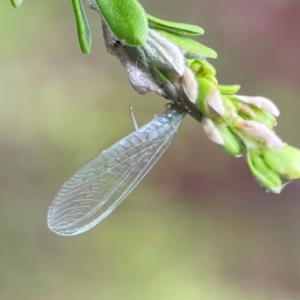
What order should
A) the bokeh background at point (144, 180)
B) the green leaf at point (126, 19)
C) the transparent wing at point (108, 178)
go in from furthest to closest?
the bokeh background at point (144, 180) < the transparent wing at point (108, 178) < the green leaf at point (126, 19)

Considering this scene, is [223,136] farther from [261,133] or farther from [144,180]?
[144,180]

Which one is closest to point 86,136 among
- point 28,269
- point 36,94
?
point 36,94

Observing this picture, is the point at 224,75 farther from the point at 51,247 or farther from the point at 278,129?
the point at 51,247

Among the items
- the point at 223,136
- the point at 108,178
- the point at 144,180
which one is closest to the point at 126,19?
the point at 223,136

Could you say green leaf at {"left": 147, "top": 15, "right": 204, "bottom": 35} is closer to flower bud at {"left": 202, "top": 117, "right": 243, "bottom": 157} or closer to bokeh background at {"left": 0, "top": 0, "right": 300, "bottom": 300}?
flower bud at {"left": 202, "top": 117, "right": 243, "bottom": 157}

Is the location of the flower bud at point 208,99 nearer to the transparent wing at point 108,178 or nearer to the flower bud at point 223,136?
the flower bud at point 223,136

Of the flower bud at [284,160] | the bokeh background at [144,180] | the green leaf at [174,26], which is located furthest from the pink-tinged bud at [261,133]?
the bokeh background at [144,180]
